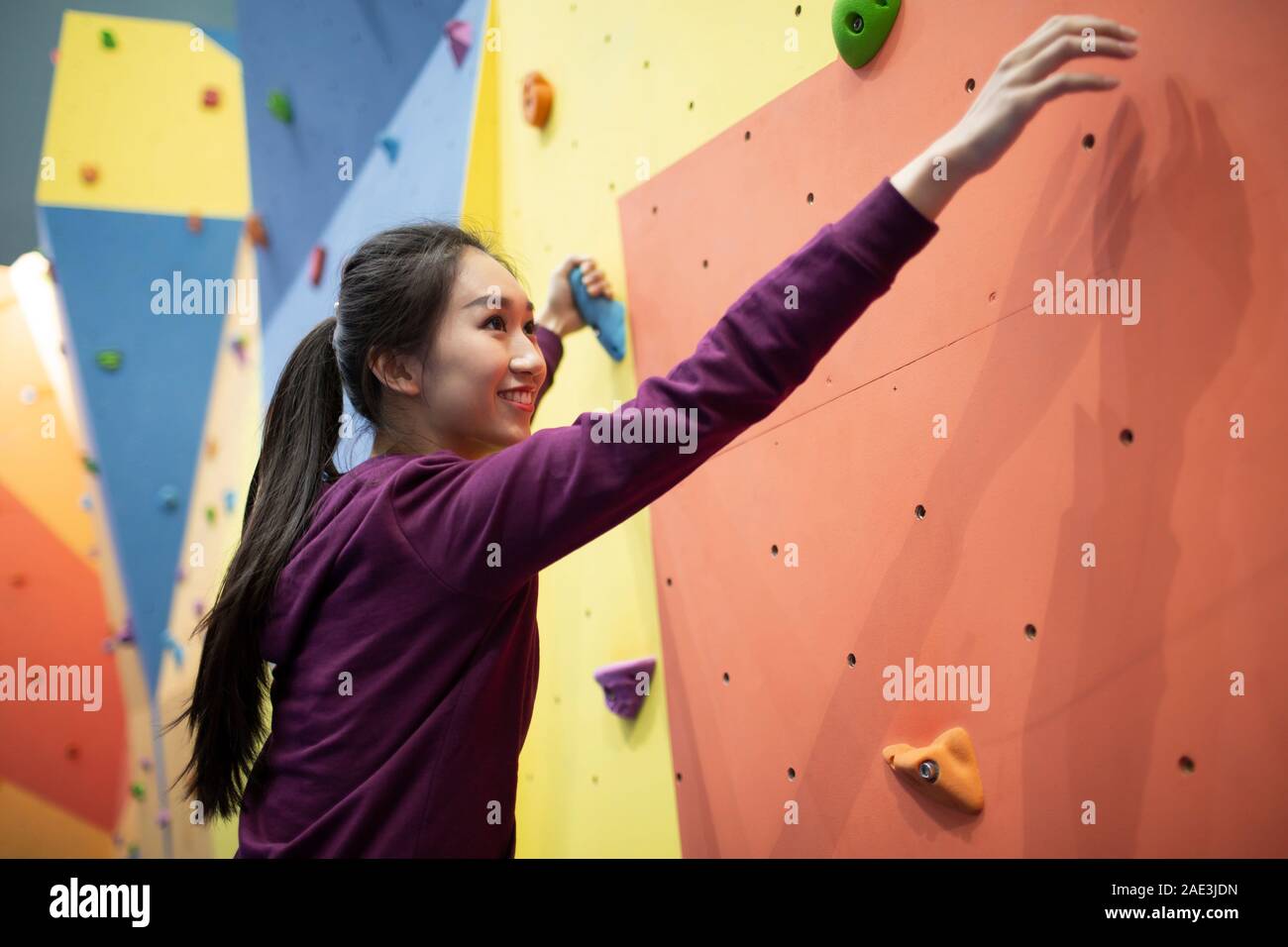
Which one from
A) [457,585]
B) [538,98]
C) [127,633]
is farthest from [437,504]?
[127,633]

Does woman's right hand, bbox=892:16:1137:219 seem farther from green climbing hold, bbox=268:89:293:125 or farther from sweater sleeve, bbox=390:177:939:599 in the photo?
green climbing hold, bbox=268:89:293:125

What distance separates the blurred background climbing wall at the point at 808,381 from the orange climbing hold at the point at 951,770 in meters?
0.02

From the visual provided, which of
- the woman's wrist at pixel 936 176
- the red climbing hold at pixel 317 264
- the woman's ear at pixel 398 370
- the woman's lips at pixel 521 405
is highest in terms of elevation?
the red climbing hold at pixel 317 264

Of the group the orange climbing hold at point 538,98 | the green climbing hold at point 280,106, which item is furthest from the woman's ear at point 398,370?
the green climbing hold at point 280,106

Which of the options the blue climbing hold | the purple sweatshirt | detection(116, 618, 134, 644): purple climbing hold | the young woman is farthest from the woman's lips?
detection(116, 618, 134, 644): purple climbing hold

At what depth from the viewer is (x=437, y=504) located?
91 cm

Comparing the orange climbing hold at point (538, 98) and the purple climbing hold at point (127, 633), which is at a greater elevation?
the orange climbing hold at point (538, 98)

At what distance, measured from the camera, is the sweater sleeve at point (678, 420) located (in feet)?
2.57

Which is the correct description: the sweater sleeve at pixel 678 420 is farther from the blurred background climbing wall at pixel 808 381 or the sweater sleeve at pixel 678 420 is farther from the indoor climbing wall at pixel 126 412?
the indoor climbing wall at pixel 126 412

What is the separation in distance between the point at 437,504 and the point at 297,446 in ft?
1.08

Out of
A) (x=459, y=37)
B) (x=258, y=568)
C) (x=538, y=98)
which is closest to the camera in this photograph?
(x=258, y=568)

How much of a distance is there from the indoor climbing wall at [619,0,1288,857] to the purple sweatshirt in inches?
8.1

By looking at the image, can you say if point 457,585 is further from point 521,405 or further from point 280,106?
point 280,106

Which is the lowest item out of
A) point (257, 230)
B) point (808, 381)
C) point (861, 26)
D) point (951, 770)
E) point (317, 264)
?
point (951, 770)
